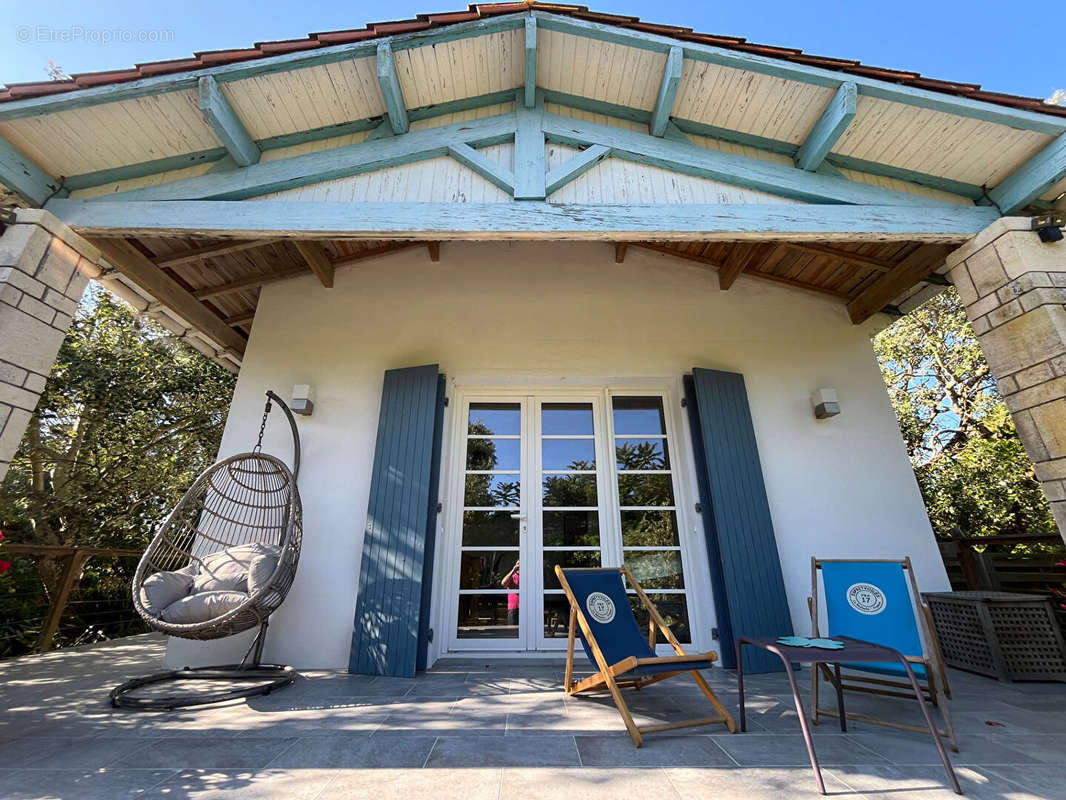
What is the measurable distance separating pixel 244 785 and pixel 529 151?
3189 mm

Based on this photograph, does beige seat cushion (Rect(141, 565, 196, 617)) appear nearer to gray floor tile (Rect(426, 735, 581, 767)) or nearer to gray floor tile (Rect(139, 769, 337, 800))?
gray floor tile (Rect(139, 769, 337, 800))

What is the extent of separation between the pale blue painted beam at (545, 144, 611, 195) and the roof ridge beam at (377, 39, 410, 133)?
98 centimetres

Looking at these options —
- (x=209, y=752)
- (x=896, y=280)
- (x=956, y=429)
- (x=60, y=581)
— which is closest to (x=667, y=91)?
(x=896, y=280)

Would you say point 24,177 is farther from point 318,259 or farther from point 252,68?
point 318,259

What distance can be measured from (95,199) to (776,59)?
150 inches

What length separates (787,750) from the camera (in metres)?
1.84

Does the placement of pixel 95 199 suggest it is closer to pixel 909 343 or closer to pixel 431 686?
pixel 431 686

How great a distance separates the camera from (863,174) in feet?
9.37

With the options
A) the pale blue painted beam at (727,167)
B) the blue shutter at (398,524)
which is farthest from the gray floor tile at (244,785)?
the pale blue painted beam at (727,167)

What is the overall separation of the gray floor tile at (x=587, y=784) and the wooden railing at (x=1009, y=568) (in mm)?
3806

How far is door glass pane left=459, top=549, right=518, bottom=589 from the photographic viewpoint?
12.2ft

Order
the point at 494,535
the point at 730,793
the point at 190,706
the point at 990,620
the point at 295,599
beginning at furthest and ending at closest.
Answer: the point at 494,535 < the point at 295,599 < the point at 990,620 < the point at 190,706 < the point at 730,793

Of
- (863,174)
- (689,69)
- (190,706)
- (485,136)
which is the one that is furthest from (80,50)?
(863,174)

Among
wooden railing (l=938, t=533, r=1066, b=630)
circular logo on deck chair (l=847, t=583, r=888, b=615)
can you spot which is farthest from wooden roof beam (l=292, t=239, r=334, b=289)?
wooden railing (l=938, t=533, r=1066, b=630)
